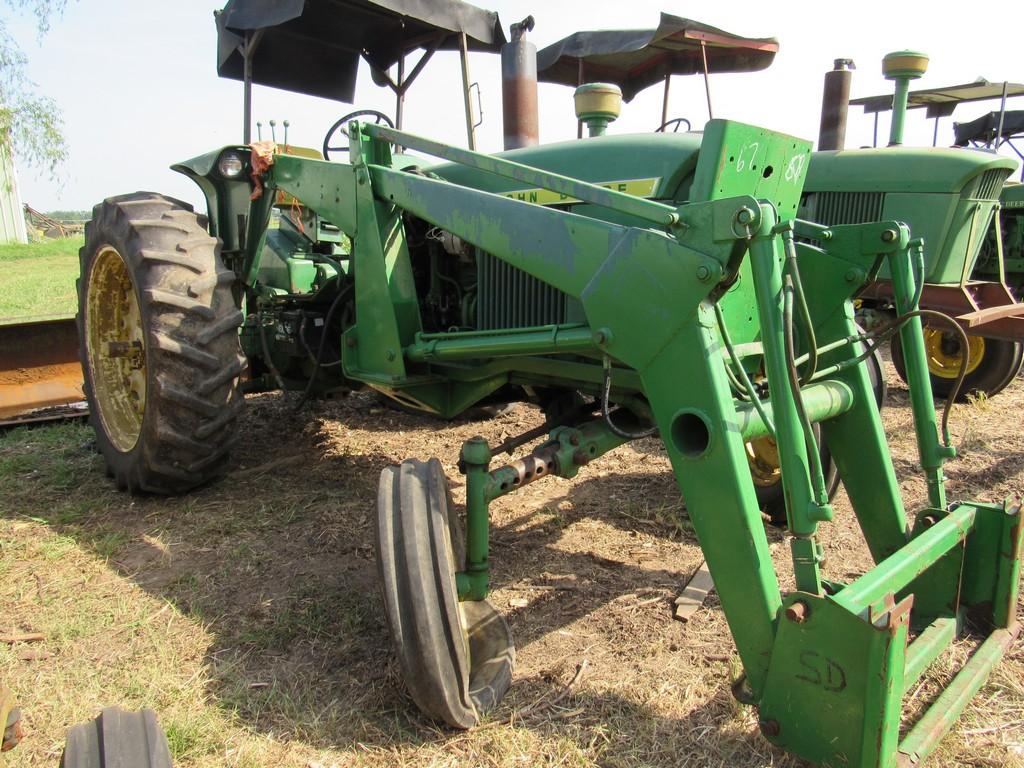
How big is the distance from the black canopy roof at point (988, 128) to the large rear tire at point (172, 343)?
8.19 m

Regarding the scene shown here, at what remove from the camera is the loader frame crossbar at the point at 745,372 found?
6.06ft

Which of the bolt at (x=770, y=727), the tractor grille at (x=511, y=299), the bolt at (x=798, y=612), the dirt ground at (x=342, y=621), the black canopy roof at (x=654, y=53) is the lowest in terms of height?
the dirt ground at (x=342, y=621)

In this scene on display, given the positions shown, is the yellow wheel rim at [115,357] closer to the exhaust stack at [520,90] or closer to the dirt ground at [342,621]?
the dirt ground at [342,621]

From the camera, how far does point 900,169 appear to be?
526cm

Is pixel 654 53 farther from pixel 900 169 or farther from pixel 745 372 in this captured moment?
pixel 745 372

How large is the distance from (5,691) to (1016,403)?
20.7ft

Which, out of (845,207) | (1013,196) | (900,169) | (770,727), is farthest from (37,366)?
(1013,196)

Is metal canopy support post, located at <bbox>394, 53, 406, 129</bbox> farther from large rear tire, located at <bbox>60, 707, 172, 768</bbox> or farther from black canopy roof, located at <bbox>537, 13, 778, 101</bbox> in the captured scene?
large rear tire, located at <bbox>60, 707, 172, 768</bbox>

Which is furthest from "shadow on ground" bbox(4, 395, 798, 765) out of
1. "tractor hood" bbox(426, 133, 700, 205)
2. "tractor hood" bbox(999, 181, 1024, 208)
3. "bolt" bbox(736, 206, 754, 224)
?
"tractor hood" bbox(999, 181, 1024, 208)

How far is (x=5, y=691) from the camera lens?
1789mm

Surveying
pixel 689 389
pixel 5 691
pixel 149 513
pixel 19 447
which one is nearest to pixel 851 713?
pixel 689 389

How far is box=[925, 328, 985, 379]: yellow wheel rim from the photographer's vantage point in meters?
5.92

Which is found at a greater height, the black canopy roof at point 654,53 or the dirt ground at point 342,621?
the black canopy roof at point 654,53

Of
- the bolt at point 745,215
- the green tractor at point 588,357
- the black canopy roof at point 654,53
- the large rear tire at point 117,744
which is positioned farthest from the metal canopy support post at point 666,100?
the large rear tire at point 117,744
